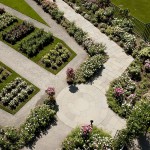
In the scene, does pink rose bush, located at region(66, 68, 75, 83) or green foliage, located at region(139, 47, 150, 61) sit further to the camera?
green foliage, located at region(139, 47, 150, 61)

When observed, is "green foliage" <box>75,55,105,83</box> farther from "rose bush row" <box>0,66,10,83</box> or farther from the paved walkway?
"rose bush row" <box>0,66,10,83</box>

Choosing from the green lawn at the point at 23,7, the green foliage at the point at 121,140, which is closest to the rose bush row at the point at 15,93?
the green foliage at the point at 121,140

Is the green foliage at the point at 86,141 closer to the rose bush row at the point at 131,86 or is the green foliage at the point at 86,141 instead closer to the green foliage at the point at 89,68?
the rose bush row at the point at 131,86

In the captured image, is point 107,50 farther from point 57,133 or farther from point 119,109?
point 57,133

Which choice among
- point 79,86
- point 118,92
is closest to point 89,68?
point 79,86

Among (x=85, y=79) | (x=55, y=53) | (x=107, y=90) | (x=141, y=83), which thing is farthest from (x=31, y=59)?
(x=141, y=83)

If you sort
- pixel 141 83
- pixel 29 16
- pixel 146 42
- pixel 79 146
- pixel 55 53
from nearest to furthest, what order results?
pixel 79 146
pixel 141 83
pixel 55 53
pixel 146 42
pixel 29 16

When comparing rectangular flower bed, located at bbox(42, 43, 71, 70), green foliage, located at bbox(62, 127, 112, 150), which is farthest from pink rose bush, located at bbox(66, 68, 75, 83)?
green foliage, located at bbox(62, 127, 112, 150)
